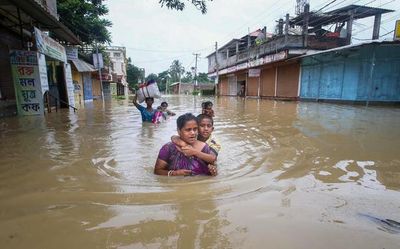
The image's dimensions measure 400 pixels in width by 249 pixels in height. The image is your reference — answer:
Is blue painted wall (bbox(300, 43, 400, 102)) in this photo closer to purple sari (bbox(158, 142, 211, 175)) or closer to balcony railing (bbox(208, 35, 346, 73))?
balcony railing (bbox(208, 35, 346, 73))

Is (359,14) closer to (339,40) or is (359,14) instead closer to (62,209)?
(339,40)

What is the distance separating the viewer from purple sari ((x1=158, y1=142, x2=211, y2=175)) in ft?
11.8

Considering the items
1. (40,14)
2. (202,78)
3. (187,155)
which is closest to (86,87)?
(40,14)

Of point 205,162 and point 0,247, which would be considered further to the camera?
point 205,162

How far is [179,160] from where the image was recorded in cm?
360

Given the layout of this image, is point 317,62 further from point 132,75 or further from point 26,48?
point 132,75

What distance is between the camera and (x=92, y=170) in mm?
4004

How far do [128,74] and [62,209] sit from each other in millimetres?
66894

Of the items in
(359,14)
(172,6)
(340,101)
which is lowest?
(340,101)

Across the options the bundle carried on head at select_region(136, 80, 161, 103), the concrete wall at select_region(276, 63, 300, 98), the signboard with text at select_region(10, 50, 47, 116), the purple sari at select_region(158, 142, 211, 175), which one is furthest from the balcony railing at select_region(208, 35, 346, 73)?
the purple sari at select_region(158, 142, 211, 175)

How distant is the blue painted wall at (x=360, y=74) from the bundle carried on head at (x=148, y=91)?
43.9 feet

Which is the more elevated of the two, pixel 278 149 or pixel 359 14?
pixel 359 14

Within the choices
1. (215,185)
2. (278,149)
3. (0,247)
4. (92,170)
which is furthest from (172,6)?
(0,247)

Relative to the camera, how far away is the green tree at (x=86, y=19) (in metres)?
19.8
